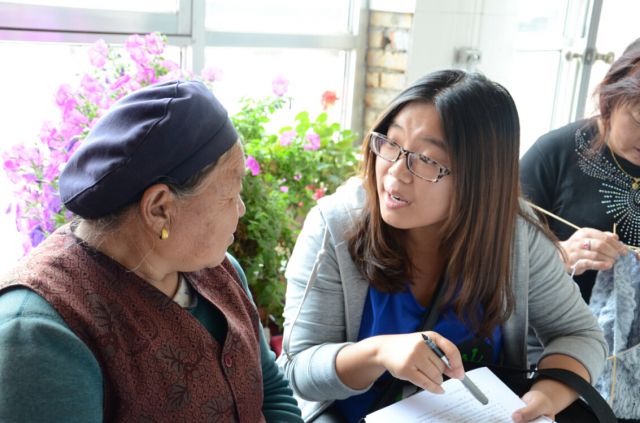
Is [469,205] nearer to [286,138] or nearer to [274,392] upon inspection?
[274,392]

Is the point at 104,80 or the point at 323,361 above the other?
the point at 104,80

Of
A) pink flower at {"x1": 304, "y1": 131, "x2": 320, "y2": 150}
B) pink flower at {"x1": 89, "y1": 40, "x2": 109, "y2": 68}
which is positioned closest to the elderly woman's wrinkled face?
pink flower at {"x1": 89, "y1": 40, "x2": 109, "y2": 68}

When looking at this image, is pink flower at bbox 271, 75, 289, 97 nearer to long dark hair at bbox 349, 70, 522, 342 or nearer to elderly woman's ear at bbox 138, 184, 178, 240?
long dark hair at bbox 349, 70, 522, 342

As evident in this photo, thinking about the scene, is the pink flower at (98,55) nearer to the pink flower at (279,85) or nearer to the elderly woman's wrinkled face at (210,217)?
the pink flower at (279,85)

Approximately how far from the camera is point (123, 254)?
97 cm

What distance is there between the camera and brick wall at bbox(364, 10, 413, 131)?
2.87 m

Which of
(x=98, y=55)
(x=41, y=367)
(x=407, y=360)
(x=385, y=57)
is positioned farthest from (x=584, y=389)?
(x=385, y=57)

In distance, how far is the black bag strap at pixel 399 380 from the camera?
1.31 metres

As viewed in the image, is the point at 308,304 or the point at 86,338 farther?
the point at 308,304

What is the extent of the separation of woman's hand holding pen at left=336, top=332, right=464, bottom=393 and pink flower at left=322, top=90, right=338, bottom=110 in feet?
5.49

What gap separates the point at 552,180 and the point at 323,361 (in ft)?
3.29

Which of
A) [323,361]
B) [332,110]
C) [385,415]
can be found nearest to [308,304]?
[323,361]

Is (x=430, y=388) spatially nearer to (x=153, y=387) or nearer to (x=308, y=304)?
(x=308, y=304)

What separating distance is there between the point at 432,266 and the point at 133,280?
733 mm
